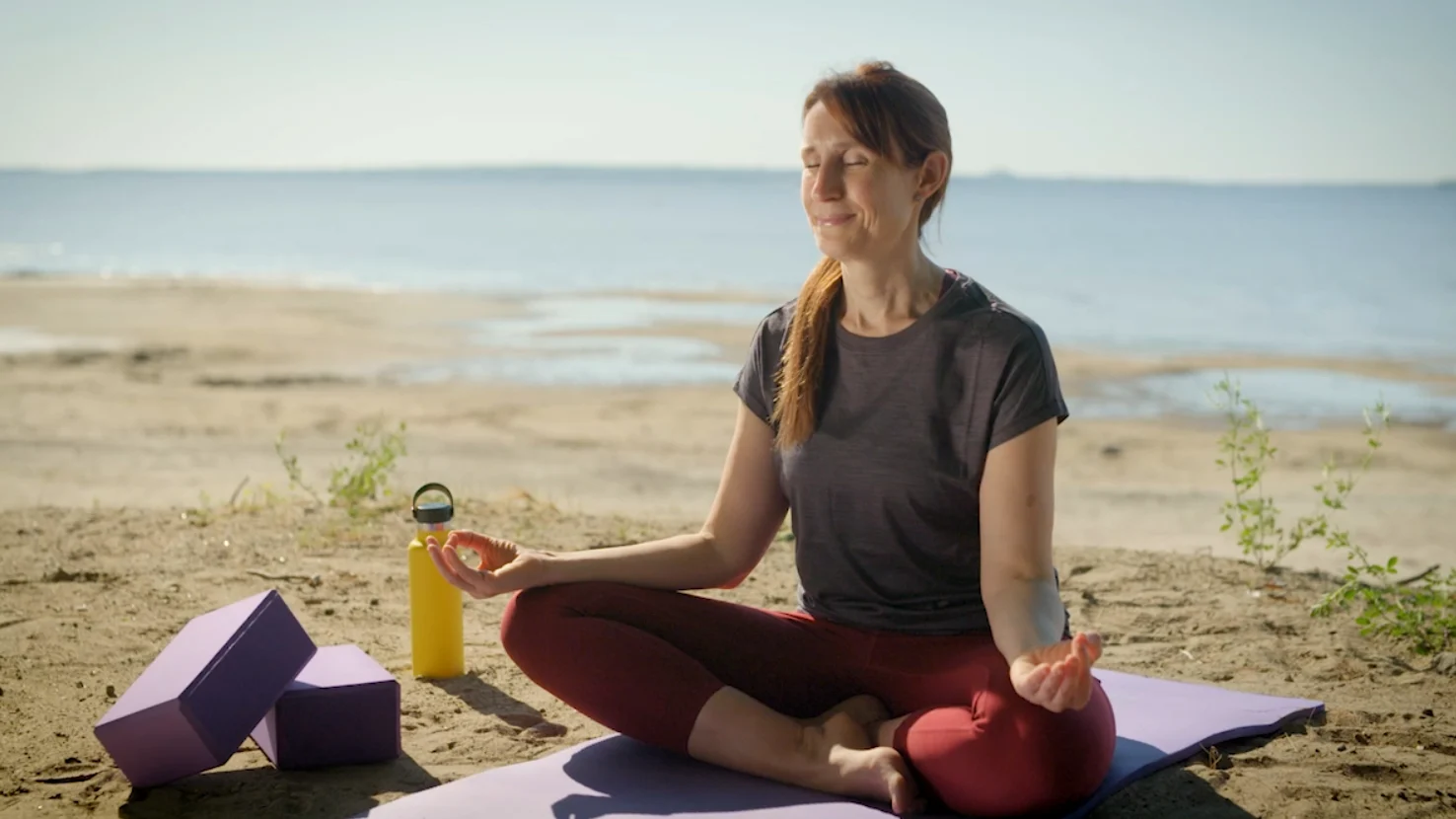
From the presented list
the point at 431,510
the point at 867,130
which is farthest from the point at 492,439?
the point at 867,130

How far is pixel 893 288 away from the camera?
2947 millimetres

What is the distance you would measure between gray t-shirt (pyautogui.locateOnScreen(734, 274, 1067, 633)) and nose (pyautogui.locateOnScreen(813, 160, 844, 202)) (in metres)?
0.31

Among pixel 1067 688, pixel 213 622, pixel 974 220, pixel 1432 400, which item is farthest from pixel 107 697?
pixel 974 220

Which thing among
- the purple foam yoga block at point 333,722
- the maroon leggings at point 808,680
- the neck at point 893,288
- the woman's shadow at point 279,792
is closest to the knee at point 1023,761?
the maroon leggings at point 808,680

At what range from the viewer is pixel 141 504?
22.0 feet

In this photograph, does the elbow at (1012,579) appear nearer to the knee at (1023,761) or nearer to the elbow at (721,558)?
the knee at (1023,761)

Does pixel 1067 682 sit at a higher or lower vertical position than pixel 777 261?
lower

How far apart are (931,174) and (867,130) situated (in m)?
0.18

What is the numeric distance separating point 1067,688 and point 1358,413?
35.6ft

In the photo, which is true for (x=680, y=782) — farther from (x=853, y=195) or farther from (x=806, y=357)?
(x=853, y=195)

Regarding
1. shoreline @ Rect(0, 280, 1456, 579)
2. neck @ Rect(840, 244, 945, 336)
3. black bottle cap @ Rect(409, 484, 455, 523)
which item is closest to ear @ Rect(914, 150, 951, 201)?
neck @ Rect(840, 244, 945, 336)

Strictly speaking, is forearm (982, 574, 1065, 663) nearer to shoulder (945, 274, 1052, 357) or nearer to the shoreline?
shoulder (945, 274, 1052, 357)

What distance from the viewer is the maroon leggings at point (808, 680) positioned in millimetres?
2666

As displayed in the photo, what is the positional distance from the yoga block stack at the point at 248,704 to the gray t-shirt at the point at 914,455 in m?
1.10
